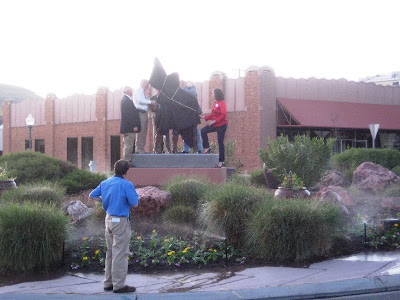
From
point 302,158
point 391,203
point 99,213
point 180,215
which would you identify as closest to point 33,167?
point 99,213

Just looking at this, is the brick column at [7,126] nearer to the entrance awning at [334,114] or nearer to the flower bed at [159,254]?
the entrance awning at [334,114]

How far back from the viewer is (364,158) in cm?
2017

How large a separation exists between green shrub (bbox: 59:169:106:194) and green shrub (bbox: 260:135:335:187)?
4.82 m

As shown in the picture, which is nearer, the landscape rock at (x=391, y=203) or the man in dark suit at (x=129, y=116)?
the landscape rock at (x=391, y=203)

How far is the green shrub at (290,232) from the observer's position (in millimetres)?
9039

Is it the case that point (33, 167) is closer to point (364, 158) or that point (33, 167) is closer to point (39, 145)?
point (364, 158)

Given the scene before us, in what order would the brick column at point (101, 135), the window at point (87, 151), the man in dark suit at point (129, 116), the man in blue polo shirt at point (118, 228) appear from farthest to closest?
1. the window at point (87, 151)
2. the brick column at point (101, 135)
3. the man in dark suit at point (129, 116)
4. the man in blue polo shirt at point (118, 228)

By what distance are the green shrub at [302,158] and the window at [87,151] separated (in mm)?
30562

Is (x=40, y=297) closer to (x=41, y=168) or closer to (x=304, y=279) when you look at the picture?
(x=304, y=279)

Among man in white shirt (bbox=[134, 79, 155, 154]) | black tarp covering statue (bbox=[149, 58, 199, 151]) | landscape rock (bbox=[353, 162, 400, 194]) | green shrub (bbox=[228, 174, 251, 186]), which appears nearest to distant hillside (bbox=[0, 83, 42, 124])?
black tarp covering statue (bbox=[149, 58, 199, 151])

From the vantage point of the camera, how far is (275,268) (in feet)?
28.7

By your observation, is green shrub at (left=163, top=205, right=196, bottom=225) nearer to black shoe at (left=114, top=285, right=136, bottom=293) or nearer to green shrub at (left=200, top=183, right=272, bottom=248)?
green shrub at (left=200, top=183, right=272, bottom=248)

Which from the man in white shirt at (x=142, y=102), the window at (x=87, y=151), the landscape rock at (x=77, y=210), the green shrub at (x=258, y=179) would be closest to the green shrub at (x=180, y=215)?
the landscape rock at (x=77, y=210)

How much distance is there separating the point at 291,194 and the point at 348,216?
119 centimetres
